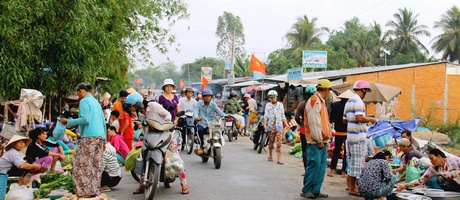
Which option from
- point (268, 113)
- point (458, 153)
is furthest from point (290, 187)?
point (458, 153)

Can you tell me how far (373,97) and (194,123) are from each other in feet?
24.8

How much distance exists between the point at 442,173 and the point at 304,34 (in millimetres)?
42348

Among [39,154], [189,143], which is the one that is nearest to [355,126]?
[39,154]

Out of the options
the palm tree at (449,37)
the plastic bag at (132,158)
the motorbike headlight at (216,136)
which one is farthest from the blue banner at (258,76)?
the palm tree at (449,37)

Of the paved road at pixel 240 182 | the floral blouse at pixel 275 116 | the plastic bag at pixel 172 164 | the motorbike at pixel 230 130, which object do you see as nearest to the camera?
the plastic bag at pixel 172 164

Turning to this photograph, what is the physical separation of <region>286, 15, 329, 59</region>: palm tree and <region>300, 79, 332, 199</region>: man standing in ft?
134

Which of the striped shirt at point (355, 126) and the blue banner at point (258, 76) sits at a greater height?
the blue banner at point (258, 76)

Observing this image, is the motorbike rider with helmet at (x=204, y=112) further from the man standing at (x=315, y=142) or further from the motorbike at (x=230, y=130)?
the motorbike at (x=230, y=130)

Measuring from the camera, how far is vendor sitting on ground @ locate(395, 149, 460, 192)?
6.96 m

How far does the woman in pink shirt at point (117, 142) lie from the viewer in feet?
30.9

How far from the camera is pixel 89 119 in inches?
265

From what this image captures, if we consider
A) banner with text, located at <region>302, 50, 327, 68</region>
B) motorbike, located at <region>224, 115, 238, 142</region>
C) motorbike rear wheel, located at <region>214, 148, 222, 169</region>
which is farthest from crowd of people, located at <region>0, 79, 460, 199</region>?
banner with text, located at <region>302, 50, 327, 68</region>

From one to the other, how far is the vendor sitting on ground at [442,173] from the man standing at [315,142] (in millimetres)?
1208

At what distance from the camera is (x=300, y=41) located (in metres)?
49.1
